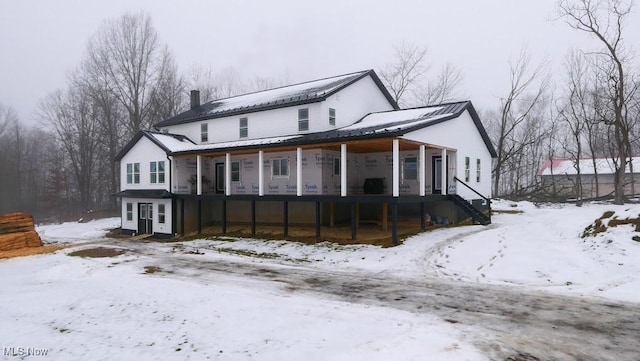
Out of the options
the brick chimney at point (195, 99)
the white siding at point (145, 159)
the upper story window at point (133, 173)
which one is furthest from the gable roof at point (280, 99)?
the upper story window at point (133, 173)

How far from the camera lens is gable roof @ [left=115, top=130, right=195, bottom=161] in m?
24.8

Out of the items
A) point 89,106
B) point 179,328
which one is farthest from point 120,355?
point 89,106

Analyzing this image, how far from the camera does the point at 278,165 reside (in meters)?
22.2

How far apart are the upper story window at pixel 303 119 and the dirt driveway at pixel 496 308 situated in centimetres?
1031

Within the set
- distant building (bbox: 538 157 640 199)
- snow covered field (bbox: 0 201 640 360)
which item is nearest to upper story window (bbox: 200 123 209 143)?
snow covered field (bbox: 0 201 640 360)

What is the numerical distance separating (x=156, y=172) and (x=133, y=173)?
9.17 ft

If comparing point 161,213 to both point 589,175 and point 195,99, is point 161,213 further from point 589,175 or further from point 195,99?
point 589,175

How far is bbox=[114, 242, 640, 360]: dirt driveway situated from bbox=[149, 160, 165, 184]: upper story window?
1315cm

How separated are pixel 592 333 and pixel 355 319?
4145 millimetres

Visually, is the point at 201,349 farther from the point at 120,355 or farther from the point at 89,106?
the point at 89,106

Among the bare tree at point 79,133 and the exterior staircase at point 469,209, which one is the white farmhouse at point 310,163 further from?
the bare tree at point 79,133

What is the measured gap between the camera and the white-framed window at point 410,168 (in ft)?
67.9

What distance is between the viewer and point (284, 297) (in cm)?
949

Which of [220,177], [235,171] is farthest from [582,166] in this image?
[220,177]
